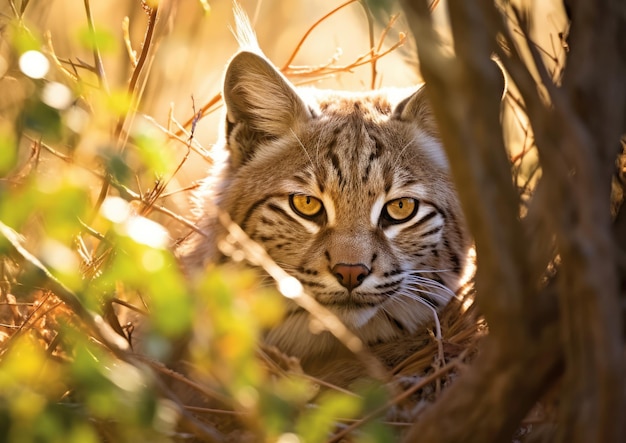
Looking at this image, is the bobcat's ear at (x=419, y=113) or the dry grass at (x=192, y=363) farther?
the bobcat's ear at (x=419, y=113)

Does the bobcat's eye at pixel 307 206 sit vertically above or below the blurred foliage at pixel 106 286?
above

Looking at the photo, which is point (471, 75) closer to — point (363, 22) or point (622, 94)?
point (622, 94)

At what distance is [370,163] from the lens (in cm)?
344

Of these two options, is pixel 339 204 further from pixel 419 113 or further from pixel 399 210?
pixel 419 113

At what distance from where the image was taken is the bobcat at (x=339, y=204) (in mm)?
3198

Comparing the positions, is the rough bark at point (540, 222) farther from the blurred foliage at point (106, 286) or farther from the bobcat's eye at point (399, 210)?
the bobcat's eye at point (399, 210)

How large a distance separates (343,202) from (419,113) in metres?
0.64

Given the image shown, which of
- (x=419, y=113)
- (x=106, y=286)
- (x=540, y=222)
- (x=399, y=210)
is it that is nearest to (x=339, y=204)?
(x=399, y=210)

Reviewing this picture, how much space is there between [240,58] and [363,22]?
2534mm

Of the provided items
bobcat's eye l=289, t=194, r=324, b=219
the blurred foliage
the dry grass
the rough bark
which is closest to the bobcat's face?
bobcat's eye l=289, t=194, r=324, b=219

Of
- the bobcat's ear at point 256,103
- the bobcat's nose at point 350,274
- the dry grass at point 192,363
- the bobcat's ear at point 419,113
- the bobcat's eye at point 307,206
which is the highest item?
the bobcat's ear at point 419,113

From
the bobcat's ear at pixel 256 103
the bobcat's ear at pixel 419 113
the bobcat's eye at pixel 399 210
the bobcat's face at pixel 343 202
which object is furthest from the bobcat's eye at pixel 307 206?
the bobcat's ear at pixel 419 113

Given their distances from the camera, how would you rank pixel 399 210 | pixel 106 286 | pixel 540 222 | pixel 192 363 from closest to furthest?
pixel 106 286
pixel 540 222
pixel 192 363
pixel 399 210

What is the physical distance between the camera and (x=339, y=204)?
131 inches
